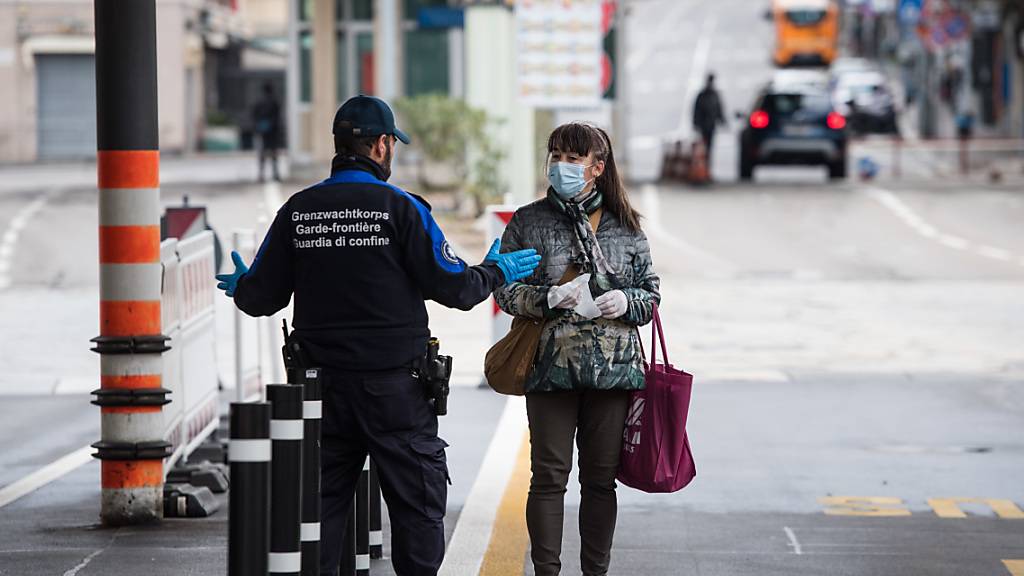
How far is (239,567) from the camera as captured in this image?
517 cm

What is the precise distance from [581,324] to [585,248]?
0.26 metres

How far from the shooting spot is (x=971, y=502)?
8984 mm

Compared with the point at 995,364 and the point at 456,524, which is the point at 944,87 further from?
the point at 456,524

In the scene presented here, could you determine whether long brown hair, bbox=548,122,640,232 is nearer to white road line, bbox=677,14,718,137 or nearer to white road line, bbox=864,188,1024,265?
white road line, bbox=864,188,1024,265

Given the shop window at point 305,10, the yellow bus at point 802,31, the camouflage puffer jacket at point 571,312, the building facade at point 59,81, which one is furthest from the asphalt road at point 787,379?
the yellow bus at point 802,31

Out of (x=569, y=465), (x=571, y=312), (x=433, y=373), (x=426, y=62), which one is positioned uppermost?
(x=426, y=62)

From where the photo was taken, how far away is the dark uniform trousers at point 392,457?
5.73 m

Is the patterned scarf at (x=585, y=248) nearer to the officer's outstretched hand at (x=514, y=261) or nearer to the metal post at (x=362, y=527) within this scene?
the officer's outstretched hand at (x=514, y=261)

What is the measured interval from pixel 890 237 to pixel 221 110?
42.0m

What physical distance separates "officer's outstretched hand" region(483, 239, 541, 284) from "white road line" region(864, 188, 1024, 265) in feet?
60.5

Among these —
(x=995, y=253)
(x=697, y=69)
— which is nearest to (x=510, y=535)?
(x=995, y=253)

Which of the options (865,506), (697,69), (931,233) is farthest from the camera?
(697,69)

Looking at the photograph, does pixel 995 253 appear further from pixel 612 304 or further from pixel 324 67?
pixel 612 304

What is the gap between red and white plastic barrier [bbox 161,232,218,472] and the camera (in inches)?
344
